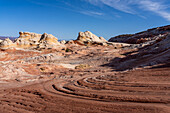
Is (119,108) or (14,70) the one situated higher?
(14,70)

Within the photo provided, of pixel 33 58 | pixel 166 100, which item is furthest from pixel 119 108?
pixel 33 58

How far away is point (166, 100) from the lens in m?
5.05

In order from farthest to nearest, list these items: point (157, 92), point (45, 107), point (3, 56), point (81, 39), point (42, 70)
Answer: point (81, 39), point (3, 56), point (42, 70), point (157, 92), point (45, 107)

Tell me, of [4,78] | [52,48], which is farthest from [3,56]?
Result: [4,78]

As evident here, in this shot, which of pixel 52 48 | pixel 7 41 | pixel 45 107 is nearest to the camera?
pixel 45 107

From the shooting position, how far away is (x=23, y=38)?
3844 centimetres

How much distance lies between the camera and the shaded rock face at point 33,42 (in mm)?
33750

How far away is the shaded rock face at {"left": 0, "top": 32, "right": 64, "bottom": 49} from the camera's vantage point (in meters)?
33.8

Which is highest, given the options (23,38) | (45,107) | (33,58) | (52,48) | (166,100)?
(23,38)

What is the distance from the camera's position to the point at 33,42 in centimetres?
3775

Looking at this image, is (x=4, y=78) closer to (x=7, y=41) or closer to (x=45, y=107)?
(x=45, y=107)

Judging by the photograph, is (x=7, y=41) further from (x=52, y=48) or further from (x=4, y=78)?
(x=4, y=78)

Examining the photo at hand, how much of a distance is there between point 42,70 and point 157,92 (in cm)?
1316

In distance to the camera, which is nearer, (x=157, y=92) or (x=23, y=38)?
(x=157, y=92)
